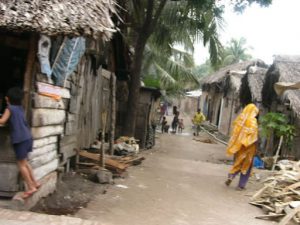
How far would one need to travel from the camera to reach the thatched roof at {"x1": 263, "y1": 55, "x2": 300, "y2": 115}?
45.1ft

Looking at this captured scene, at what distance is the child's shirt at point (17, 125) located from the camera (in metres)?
5.60

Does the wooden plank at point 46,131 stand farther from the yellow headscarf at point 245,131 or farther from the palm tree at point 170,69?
the palm tree at point 170,69

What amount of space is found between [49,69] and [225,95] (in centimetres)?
2366

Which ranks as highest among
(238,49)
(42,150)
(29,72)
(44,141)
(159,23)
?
(238,49)

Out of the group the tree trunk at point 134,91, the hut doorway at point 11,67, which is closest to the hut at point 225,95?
the tree trunk at point 134,91

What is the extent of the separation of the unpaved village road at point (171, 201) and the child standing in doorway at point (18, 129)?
1.20 m

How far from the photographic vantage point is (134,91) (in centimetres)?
1645

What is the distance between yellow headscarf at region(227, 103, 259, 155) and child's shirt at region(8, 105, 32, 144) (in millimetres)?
5406

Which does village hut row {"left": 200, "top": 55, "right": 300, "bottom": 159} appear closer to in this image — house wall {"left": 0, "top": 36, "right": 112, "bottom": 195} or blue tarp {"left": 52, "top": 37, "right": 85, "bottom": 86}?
house wall {"left": 0, "top": 36, "right": 112, "bottom": 195}

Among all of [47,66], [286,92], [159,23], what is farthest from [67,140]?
[159,23]

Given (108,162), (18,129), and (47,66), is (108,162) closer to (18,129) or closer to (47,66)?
(47,66)

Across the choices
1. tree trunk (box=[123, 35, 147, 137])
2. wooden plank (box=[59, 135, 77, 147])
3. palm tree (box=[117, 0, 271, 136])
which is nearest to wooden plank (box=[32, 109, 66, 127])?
wooden plank (box=[59, 135, 77, 147])

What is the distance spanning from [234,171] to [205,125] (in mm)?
23857

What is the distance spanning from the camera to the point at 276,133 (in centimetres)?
1461
